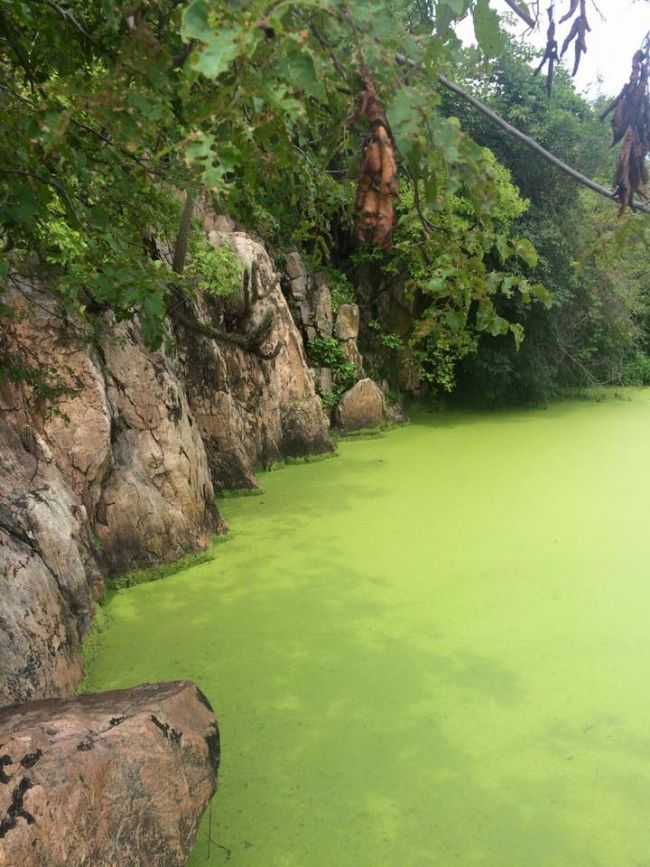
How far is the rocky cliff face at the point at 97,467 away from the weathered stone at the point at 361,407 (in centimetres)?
166

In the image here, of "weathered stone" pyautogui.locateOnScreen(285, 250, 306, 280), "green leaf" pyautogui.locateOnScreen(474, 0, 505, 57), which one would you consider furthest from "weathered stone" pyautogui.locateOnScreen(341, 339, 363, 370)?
"green leaf" pyautogui.locateOnScreen(474, 0, 505, 57)

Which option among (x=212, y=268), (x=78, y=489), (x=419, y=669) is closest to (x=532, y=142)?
(x=419, y=669)

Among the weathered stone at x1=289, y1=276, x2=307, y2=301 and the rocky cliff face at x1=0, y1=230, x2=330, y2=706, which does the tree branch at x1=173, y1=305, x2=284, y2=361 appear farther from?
the weathered stone at x1=289, y1=276, x2=307, y2=301

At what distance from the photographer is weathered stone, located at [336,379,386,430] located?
22.9ft

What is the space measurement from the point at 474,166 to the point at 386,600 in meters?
2.43

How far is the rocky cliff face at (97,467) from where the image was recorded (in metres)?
2.33

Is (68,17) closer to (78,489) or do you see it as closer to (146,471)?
(78,489)

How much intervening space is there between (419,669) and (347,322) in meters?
5.11

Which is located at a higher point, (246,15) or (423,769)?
(246,15)

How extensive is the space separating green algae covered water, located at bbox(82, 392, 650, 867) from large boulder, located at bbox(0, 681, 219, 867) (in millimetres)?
277

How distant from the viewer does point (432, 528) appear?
4012 mm

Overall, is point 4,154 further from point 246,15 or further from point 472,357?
point 472,357

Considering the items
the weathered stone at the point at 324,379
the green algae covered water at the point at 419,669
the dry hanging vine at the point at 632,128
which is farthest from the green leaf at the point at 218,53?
the weathered stone at the point at 324,379

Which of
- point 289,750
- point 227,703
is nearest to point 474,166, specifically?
point 289,750
